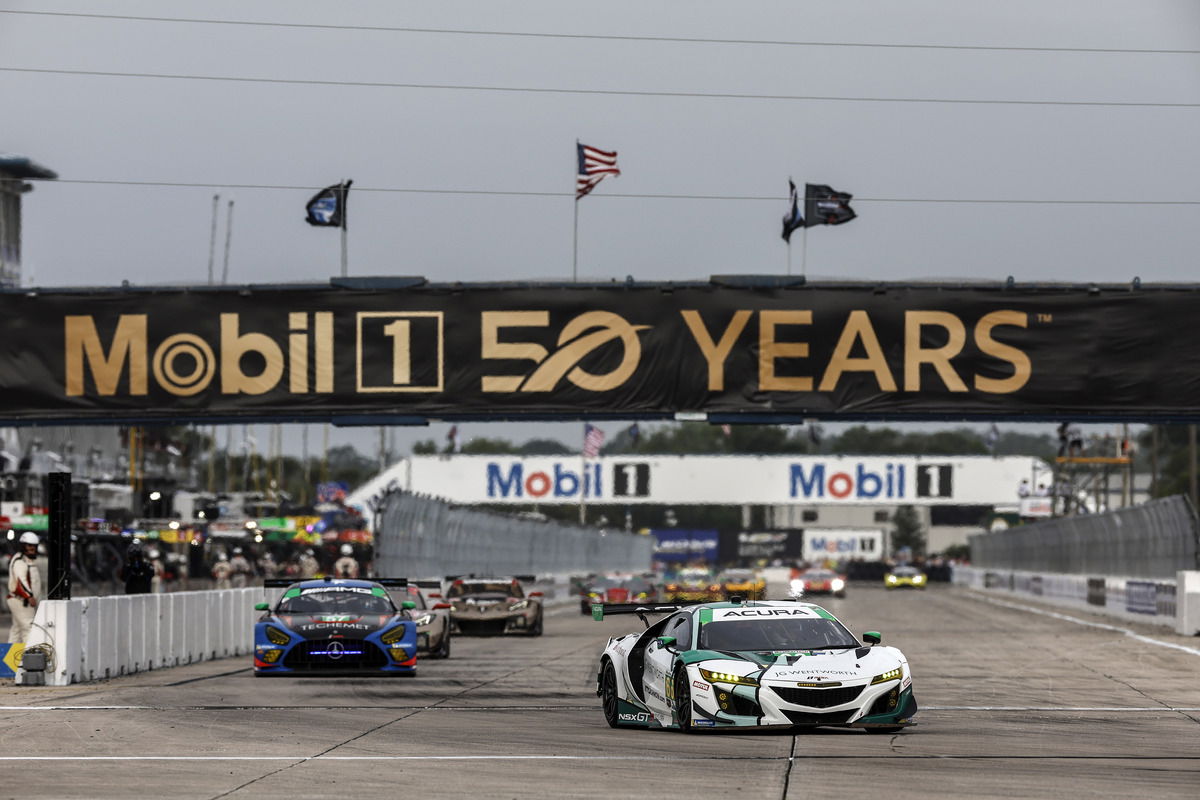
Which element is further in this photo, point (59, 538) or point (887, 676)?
point (59, 538)

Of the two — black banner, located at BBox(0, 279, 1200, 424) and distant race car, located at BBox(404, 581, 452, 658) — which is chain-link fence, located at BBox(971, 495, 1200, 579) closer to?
black banner, located at BBox(0, 279, 1200, 424)

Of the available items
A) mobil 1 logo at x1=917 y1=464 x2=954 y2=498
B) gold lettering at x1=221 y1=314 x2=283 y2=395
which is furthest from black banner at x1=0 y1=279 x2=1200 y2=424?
mobil 1 logo at x1=917 y1=464 x2=954 y2=498

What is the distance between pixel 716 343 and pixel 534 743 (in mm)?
18321

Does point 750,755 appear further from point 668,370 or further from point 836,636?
point 668,370

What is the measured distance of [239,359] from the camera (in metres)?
34.0

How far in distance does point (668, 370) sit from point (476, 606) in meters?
8.32

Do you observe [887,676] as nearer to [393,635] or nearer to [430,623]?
[393,635]

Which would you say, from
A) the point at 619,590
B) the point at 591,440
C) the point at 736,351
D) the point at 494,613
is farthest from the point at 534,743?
the point at 591,440

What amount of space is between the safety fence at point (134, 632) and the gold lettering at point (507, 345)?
5.74 meters

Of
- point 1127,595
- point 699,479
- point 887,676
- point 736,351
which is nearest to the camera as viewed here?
point 887,676

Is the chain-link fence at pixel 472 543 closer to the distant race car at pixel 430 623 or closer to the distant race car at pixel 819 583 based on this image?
the distant race car at pixel 819 583

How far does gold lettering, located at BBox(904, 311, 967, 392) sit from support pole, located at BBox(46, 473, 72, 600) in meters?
15.4

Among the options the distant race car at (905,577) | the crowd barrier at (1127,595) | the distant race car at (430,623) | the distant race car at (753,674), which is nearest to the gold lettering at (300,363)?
the distant race car at (430,623)

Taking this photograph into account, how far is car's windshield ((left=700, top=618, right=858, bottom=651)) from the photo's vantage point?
17062mm
